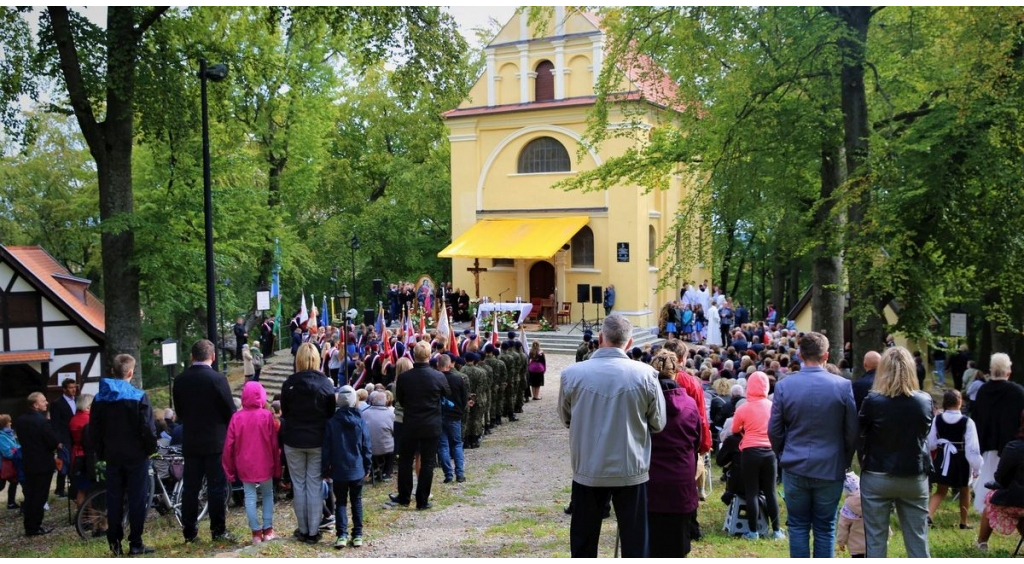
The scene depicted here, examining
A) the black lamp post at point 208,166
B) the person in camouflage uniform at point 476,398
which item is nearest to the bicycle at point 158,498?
the person in camouflage uniform at point 476,398

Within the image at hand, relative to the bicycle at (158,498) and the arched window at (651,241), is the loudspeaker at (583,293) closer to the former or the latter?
the arched window at (651,241)

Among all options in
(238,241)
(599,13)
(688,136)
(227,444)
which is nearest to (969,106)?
(688,136)

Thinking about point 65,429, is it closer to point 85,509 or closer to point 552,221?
point 85,509

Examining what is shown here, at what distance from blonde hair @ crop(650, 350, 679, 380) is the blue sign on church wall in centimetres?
→ 2456

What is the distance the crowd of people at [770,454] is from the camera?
519cm

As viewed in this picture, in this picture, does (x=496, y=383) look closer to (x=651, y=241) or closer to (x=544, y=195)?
(x=544, y=195)

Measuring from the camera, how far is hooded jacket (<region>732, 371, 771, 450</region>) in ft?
25.4

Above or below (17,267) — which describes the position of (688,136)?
above

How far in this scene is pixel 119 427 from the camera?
7.44 m

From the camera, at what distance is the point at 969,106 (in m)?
11.0

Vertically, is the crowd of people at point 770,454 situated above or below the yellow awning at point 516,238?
below

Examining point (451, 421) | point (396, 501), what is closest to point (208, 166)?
point (451, 421)

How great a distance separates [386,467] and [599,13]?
9435mm

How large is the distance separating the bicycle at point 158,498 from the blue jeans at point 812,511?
572 centimetres
